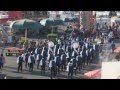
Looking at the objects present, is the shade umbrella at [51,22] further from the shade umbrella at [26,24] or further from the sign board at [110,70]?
the sign board at [110,70]

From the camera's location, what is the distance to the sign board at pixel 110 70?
757 cm

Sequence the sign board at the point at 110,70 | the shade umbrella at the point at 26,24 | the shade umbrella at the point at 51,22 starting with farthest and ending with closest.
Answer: the shade umbrella at the point at 51,22, the shade umbrella at the point at 26,24, the sign board at the point at 110,70

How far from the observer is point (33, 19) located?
337 inches

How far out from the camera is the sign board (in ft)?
24.8

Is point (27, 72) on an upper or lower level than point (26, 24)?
lower

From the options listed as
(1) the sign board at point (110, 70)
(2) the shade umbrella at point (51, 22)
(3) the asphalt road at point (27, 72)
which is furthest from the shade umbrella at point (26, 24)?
(1) the sign board at point (110, 70)

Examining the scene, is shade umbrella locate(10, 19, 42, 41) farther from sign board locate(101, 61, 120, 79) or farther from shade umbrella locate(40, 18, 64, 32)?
sign board locate(101, 61, 120, 79)

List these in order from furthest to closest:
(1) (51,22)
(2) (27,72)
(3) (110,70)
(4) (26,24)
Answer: (1) (51,22) → (4) (26,24) → (2) (27,72) → (3) (110,70)

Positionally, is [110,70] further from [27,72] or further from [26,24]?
[26,24]

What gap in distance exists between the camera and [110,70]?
7.71 m

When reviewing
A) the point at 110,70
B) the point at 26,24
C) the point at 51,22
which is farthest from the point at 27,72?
the point at 110,70
